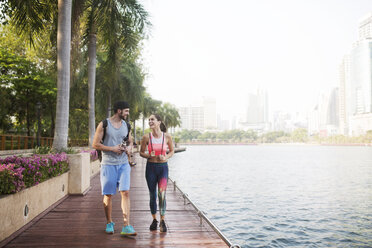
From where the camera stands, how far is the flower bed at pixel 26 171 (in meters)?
5.03

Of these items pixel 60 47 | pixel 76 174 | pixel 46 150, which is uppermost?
pixel 60 47

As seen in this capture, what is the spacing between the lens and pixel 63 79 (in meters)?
10.4

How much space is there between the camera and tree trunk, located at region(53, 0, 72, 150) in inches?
404

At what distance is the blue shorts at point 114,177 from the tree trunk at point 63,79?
5.58 meters

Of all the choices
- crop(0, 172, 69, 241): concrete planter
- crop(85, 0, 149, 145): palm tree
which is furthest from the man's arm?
crop(85, 0, 149, 145): palm tree

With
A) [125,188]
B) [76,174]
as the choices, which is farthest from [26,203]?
[76,174]

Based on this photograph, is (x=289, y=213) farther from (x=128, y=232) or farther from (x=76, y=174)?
(x=128, y=232)

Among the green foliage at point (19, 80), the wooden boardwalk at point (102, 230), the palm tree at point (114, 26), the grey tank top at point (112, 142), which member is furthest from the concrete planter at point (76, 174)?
the green foliage at point (19, 80)

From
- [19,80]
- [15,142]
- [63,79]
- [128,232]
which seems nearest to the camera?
[128,232]

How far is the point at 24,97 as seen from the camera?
104 ft

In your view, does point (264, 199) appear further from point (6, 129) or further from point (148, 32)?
point (6, 129)

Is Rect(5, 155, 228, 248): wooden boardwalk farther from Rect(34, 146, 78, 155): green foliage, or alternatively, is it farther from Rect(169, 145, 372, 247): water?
Rect(169, 145, 372, 247): water

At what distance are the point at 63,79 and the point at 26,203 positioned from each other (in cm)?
536

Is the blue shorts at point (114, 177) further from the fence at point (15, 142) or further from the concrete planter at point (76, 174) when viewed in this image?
the fence at point (15, 142)
